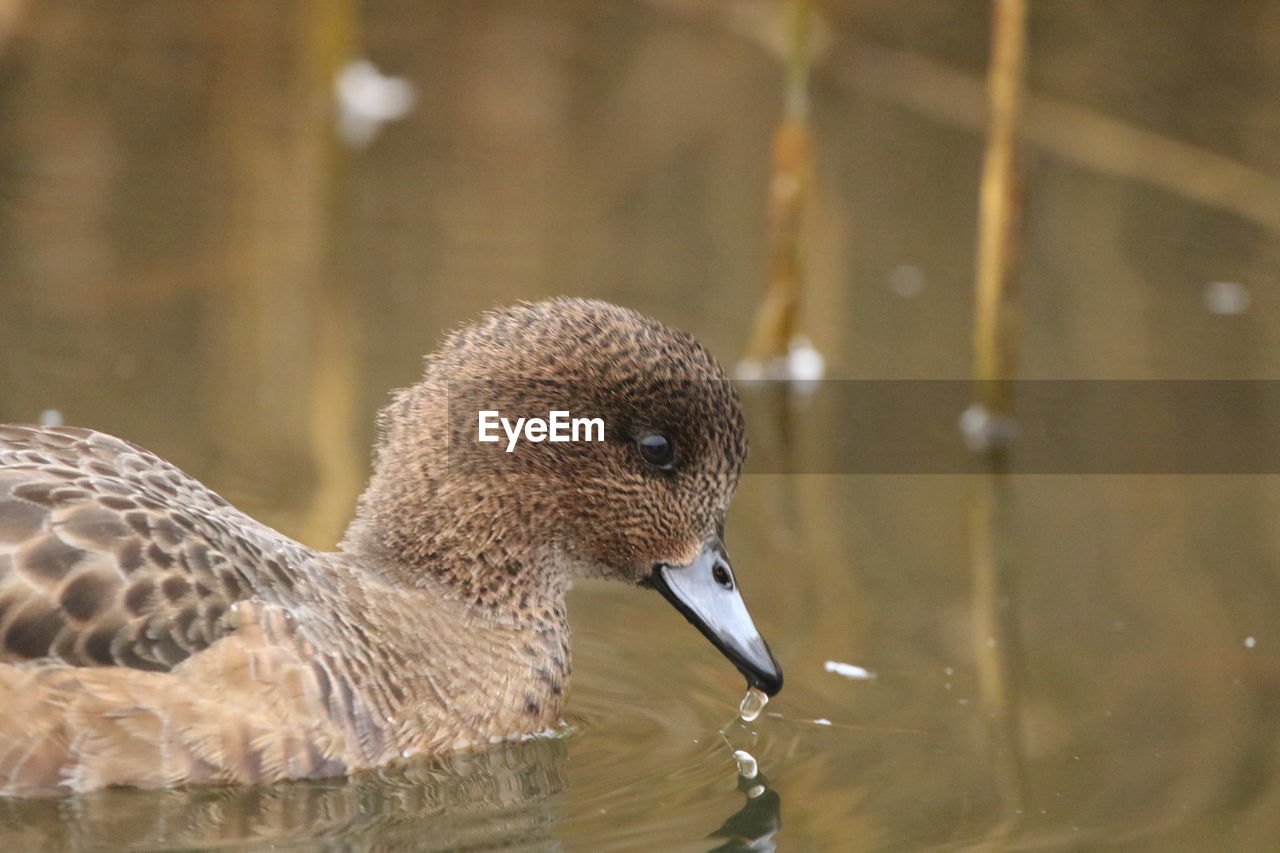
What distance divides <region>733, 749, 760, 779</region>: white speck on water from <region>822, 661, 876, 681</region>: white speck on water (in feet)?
1.63

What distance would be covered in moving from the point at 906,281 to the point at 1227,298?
1.13 meters

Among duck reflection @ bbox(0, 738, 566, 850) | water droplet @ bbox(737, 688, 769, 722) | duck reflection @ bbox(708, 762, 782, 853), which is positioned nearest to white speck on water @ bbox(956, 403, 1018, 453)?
water droplet @ bbox(737, 688, 769, 722)

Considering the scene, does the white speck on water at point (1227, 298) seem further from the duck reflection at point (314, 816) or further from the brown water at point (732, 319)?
the duck reflection at point (314, 816)

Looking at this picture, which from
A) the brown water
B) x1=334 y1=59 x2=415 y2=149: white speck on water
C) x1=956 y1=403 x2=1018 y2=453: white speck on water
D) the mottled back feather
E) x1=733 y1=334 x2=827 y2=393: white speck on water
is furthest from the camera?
x1=334 y1=59 x2=415 y2=149: white speck on water

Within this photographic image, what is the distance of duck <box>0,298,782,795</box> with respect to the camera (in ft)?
12.3

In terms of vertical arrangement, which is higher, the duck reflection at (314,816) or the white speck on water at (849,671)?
the white speck on water at (849,671)

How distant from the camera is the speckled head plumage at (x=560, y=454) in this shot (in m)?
4.24

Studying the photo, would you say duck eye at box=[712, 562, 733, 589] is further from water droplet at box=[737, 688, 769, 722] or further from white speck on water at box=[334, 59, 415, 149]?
white speck on water at box=[334, 59, 415, 149]

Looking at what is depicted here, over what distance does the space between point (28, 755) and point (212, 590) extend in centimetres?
45

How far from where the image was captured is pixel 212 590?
388cm

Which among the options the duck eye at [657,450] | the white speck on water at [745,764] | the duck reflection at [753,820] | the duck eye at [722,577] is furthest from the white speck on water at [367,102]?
the duck reflection at [753,820]

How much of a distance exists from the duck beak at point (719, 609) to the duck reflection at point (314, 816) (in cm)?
45

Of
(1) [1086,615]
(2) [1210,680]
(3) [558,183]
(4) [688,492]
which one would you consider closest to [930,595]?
(1) [1086,615]

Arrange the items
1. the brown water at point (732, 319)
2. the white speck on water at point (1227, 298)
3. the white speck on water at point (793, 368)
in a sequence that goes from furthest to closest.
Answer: the white speck on water at point (1227, 298)
the white speck on water at point (793, 368)
the brown water at point (732, 319)
